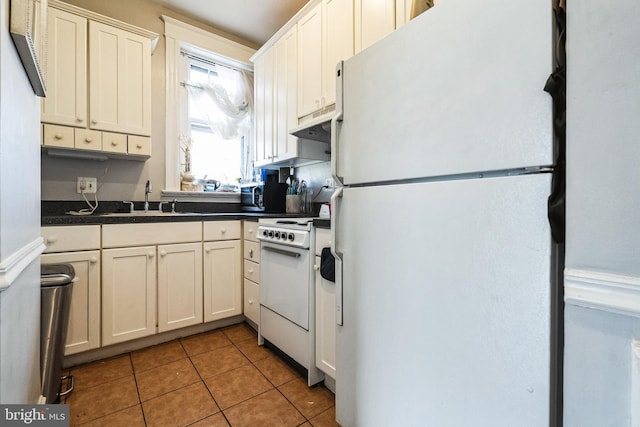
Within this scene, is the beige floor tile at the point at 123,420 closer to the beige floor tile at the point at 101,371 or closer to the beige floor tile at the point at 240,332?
the beige floor tile at the point at 101,371

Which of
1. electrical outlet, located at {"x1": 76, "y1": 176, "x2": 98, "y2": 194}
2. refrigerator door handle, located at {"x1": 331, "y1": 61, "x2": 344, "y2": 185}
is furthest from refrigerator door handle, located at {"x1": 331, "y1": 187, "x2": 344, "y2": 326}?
electrical outlet, located at {"x1": 76, "y1": 176, "x2": 98, "y2": 194}

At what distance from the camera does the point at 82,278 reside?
173cm

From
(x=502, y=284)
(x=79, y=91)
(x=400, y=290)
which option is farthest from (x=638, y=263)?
(x=79, y=91)

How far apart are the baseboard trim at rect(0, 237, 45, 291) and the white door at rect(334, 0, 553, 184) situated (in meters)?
1.03

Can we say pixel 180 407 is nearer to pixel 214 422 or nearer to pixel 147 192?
pixel 214 422

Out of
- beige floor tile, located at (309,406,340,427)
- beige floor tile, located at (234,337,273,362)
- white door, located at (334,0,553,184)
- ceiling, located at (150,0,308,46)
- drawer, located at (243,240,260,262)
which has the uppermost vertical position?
ceiling, located at (150,0,308,46)

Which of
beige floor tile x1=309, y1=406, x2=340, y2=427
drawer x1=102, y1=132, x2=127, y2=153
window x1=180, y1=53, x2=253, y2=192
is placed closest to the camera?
beige floor tile x1=309, y1=406, x2=340, y2=427

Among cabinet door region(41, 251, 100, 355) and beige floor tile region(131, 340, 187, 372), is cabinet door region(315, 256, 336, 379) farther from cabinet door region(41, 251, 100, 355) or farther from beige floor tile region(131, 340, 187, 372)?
cabinet door region(41, 251, 100, 355)

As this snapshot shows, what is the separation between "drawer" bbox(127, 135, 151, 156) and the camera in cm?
221

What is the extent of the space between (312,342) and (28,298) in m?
1.20

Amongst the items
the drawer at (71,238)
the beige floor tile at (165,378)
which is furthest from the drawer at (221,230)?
the beige floor tile at (165,378)

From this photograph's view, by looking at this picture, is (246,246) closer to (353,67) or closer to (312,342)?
(312,342)

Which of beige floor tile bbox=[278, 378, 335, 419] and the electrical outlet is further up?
the electrical outlet

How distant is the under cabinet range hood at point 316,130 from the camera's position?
5.75 feet
